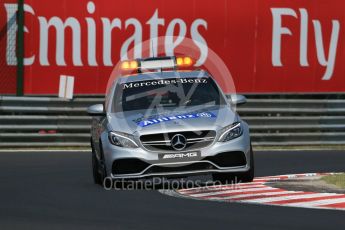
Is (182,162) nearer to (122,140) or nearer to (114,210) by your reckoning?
(122,140)

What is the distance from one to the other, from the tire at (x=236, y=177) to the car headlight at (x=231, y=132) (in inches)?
13.4

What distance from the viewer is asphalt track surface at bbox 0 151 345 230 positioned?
11.2 meters

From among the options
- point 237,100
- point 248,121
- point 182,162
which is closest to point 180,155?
point 182,162

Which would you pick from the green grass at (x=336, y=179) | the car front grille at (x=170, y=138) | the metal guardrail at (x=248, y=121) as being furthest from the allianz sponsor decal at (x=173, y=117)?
the metal guardrail at (x=248, y=121)

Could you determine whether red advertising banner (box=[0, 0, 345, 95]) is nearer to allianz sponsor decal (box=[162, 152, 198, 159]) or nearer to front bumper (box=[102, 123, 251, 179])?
front bumper (box=[102, 123, 251, 179])

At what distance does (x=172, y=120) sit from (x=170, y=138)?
283 mm

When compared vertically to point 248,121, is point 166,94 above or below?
above

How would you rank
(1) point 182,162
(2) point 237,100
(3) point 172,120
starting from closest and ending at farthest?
1. (1) point 182,162
2. (3) point 172,120
3. (2) point 237,100

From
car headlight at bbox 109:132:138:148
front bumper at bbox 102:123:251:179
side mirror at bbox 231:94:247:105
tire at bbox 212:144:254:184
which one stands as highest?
side mirror at bbox 231:94:247:105

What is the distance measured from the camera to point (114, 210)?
41.2ft

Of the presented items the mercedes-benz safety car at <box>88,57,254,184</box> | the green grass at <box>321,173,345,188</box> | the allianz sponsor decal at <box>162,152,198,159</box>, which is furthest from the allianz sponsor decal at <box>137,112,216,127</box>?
the green grass at <box>321,173,345,188</box>

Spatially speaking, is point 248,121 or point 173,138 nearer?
point 173,138

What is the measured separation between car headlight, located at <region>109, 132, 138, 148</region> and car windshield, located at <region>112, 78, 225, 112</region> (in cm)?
88

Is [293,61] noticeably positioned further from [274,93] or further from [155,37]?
[155,37]
